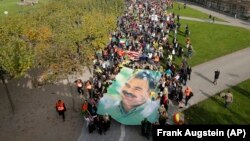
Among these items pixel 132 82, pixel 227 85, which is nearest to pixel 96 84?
pixel 132 82

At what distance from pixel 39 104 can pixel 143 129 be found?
12619 mm

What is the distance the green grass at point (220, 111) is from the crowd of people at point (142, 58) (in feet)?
5.57

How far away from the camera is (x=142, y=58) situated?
41.6 metres

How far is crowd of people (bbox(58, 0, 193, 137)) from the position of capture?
29.9m

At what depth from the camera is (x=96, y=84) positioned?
3434 centimetres

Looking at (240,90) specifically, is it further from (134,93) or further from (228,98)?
(134,93)

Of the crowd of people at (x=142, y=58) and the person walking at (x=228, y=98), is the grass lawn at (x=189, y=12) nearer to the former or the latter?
the crowd of people at (x=142, y=58)

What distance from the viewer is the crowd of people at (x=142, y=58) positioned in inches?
1176

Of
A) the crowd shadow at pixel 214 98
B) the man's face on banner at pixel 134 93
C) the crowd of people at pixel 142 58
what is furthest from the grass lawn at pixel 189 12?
the man's face on banner at pixel 134 93

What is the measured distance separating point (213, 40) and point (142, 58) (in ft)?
51.5

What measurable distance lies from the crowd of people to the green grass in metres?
1.70

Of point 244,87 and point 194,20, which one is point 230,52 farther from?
point 194,20
